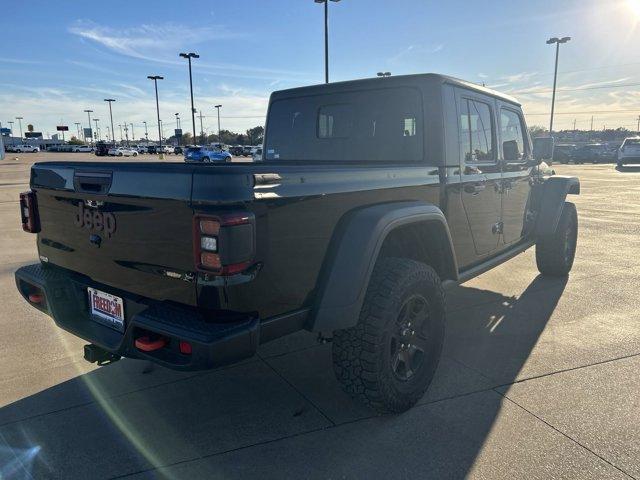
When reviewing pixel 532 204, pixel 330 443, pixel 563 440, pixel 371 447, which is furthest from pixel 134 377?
pixel 532 204

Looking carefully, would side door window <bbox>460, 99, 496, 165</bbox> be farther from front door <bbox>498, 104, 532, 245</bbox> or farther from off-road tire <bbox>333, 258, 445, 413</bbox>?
off-road tire <bbox>333, 258, 445, 413</bbox>

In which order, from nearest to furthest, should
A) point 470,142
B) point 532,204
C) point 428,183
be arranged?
1. point 428,183
2. point 470,142
3. point 532,204

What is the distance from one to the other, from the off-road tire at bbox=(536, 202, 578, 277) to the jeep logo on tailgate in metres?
4.57

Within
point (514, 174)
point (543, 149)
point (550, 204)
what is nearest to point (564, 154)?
point (550, 204)

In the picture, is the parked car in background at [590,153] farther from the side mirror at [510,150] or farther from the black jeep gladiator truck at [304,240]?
the black jeep gladiator truck at [304,240]

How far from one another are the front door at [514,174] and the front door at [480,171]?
0.18 metres

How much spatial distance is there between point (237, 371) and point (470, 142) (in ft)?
8.04

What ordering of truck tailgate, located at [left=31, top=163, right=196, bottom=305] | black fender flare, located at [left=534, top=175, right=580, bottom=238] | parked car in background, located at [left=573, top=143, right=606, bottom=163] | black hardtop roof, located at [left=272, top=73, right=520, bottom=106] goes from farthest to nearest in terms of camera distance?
parked car in background, located at [left=573, top=143, right=606, bottom=163] < black fender flare, located at [left=534, top=175, right=580, bottom=238] < black hardtop roof, located at [left=272, top=73, right=520, bottom=106] < truck tailgate, located at [left=31, top=163, right=196, bottom=305]

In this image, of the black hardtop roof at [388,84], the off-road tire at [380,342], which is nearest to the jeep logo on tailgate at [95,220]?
the off-road tire at [380,342]

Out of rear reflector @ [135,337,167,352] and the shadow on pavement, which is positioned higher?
rear reflector @ [135,337,167,352]

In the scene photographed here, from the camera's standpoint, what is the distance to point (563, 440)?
262 centimetres

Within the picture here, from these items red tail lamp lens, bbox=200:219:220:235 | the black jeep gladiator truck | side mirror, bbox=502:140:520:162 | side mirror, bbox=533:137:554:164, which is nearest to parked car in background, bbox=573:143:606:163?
side mirror, bbox=533:137:554:164

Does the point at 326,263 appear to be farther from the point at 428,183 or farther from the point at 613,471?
the point at 613,471

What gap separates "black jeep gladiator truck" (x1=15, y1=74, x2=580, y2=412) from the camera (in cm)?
208
